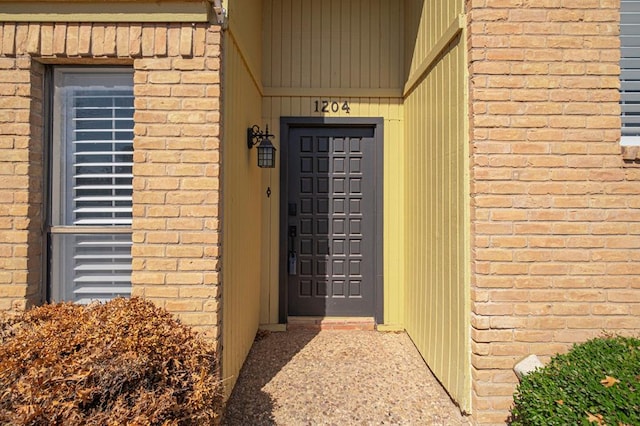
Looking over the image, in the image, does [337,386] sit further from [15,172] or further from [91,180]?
[15,172]

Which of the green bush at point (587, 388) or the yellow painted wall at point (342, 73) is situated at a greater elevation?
the yellow painted wall at point (342, 73)

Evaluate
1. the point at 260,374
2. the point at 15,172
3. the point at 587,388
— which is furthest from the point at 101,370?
the point at 587,388

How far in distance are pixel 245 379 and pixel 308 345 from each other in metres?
0.91

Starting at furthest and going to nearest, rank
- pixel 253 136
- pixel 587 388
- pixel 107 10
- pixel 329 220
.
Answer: pixel 329 220 → pixel 253 136 → pixel 107 10 → pixel 587 388

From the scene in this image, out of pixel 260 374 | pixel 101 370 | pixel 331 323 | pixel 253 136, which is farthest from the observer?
pixel 331 323

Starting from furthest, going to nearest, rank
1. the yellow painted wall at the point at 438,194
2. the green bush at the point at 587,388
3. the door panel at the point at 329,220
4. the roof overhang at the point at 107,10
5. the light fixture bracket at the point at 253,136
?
the door panel at the point at 329,220, the light fixture bracket at the point at 253,136, the yellow painted wall at the point at 438,194, the roof overhang at the point at 107,10, the green bush at the point at 587,388

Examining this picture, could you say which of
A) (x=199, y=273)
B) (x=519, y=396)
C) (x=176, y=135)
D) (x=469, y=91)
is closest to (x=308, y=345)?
(x=199, y=273)

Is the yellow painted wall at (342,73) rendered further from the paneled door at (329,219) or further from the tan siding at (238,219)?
the tan siding at (238,219)

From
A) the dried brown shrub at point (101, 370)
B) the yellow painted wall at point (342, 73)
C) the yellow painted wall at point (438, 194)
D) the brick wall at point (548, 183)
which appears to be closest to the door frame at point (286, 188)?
the yellow painted wall at point (342, 73)

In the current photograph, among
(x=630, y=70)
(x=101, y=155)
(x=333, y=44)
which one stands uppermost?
(x=333, y=44)

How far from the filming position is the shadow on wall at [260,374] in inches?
110

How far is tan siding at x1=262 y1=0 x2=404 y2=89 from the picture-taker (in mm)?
4660

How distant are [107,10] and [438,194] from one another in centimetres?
288

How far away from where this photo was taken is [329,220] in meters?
4.71
